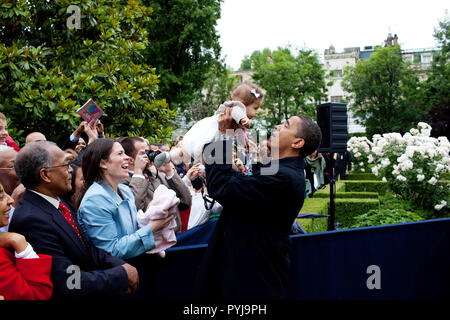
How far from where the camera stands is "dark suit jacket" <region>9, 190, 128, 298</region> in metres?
2.25

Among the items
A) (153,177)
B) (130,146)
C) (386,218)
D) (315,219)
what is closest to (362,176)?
(315,219)

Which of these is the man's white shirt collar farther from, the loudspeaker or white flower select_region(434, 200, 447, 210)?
white flower select_region(434, 200, 447, 210)

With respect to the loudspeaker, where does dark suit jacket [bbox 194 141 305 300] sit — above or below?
below

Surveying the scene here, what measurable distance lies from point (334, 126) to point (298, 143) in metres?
5.20

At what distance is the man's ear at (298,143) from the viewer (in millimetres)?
2650

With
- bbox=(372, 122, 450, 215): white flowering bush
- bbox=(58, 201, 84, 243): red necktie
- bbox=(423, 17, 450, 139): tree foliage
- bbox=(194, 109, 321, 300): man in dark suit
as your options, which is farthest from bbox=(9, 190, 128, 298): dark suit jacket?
bbox=(423, 17, 450, 139): tree foliage

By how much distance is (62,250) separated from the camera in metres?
2.35

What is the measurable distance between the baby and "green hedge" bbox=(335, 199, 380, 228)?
678cm

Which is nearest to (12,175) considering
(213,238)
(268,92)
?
(213,238)

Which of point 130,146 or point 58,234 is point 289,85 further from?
point 58,234

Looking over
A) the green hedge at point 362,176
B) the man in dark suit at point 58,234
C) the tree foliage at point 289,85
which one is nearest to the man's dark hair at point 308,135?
the man in dark suit at point 58,234

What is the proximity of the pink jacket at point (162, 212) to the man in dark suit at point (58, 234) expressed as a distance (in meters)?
0.35

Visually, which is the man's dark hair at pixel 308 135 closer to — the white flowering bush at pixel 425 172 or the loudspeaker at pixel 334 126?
the loudspeaker at pixel 334 126

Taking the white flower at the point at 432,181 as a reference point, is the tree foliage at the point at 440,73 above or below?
above
